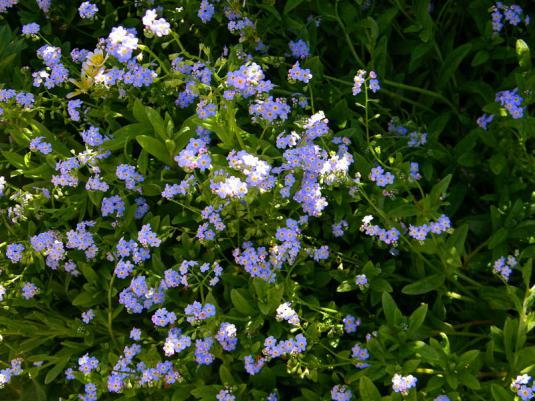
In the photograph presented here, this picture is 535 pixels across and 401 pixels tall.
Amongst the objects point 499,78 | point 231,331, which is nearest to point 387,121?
point 499,78

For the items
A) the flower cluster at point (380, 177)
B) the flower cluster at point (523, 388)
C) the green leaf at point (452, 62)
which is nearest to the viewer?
the flower cluster at point (523, 388)

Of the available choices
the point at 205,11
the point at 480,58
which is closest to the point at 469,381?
the point at 480,58

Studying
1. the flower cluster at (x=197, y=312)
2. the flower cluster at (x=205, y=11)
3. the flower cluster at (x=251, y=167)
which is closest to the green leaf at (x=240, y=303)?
the flower cluster at (x=197, y=312)

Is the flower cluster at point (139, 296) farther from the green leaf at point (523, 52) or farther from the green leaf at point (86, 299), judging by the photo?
the green leaf at point (523, 52)

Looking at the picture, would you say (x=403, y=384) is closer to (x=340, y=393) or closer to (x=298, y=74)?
(x=340, y=393)

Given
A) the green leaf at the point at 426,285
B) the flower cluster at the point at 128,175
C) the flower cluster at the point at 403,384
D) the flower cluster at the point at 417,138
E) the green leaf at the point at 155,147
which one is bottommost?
the flower cluster at the point at 403,384

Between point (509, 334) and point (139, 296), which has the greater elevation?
point (509, 334)
